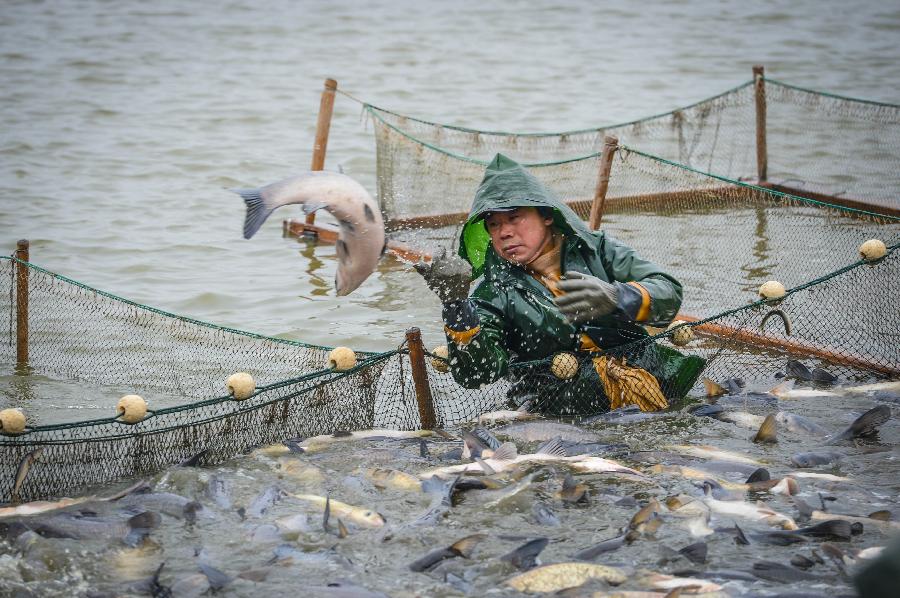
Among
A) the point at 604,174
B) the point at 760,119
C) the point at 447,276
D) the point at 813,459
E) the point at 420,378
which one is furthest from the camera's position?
the point at 760,119

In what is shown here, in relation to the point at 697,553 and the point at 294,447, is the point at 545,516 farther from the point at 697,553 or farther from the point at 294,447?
the point at 294,447

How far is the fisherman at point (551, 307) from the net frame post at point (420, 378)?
359mm

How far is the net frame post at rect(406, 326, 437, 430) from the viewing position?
18.5ft

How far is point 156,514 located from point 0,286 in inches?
192

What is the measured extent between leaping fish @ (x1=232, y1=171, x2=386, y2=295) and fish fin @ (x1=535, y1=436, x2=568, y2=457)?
123cm

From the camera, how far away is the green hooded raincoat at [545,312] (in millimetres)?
5430

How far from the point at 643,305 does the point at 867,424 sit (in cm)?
123

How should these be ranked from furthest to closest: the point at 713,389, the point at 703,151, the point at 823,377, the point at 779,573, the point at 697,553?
1. the point at 703,151
2. the point at 823,377
3. the point at 713,389
4. the point at 697,553
5. the point at 779,573

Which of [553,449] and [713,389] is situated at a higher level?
[713,389]

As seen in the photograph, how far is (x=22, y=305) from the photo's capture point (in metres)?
7.33

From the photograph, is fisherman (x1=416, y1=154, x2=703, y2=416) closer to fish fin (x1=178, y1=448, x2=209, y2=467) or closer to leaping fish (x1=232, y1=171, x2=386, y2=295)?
leaping fish (x1=232, y1=171, x2=386, y2=295)

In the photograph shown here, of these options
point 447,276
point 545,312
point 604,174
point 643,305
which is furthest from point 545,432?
point 604,174

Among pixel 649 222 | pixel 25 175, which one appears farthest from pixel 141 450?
pixel 25 175

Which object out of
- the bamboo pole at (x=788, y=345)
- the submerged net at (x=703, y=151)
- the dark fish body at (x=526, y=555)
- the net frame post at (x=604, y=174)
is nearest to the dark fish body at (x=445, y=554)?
the dark fish body at (x=526, y=555)
